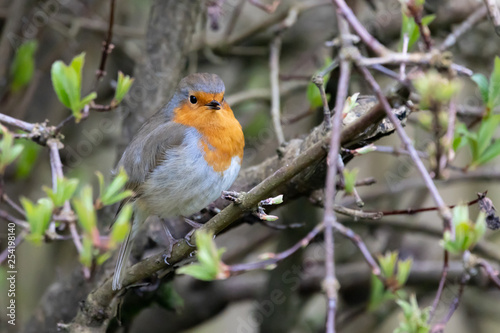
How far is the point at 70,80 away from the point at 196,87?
103 cm

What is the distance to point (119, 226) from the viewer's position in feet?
4.30

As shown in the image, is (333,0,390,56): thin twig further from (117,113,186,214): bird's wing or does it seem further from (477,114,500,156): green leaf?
(117,113,186,214): bird's wing

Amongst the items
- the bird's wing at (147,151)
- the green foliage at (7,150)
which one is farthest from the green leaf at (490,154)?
the bird's wing at (147,151)

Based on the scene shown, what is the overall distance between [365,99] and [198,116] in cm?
103

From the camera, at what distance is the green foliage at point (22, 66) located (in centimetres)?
313

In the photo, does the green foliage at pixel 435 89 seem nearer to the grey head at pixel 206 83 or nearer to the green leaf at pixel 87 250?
the green leaf at pixel 87 250

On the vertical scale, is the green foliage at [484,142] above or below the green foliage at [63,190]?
below

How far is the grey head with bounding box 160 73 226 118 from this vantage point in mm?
2971

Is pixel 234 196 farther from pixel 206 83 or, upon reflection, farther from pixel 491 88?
pixel 206 83

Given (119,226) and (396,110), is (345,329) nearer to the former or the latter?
(396,110)

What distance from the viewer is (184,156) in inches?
109

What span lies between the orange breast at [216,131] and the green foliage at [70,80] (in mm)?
782

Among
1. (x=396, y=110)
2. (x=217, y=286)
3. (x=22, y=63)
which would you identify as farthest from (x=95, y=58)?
(x=396, y=110)

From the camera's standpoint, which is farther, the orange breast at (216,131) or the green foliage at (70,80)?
the orange breast at (216,131)
